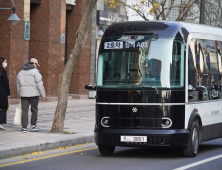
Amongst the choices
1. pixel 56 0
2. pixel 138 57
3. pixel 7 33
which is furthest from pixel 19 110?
pixel 56 0

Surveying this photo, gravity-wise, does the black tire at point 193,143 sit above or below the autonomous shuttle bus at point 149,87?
below

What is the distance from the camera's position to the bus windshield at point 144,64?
30.6 feet

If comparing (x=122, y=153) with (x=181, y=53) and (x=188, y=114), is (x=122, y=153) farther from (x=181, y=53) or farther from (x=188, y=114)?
(x=181, y=53)

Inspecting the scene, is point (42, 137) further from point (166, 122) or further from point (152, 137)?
point (166, 122)

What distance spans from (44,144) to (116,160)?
5.50 feet

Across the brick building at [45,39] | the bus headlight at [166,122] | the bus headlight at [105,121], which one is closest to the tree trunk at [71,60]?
the bus headlight at [105,121]

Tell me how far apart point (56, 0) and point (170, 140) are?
52.3ft

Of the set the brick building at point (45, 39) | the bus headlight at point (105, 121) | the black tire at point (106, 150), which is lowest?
the black tire at point (106, 150)

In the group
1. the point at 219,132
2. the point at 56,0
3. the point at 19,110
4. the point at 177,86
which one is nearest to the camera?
the point at 177,86

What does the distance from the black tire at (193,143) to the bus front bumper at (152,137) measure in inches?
7.2

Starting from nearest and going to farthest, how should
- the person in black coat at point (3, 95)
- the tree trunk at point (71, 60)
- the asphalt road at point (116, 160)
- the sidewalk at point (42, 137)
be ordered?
the asphalt road at point (116, 160) → the sidewalk at point (42, 137) → the tree trunk at point (71, 60) → the person in black coat at point (3, 95)

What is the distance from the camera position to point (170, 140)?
9125 mm

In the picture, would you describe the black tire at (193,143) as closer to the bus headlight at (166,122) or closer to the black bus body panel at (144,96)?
the bus headlight at (166,122)

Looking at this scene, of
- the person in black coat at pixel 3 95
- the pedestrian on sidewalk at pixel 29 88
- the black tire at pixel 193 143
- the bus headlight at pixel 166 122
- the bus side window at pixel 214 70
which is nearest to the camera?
the bus headlight at pixel 166 122
